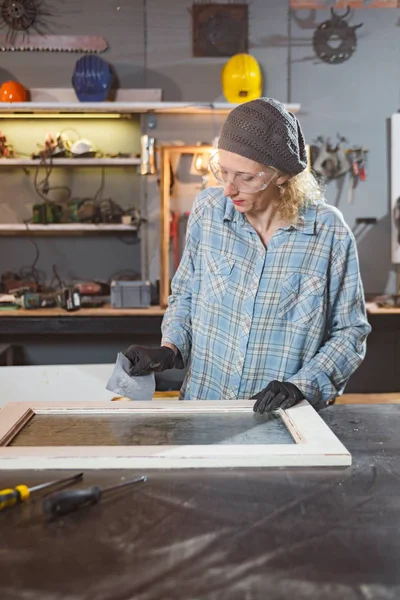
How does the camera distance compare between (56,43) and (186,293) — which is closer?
(186,293)

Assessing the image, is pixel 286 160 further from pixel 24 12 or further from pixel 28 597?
pixel 24 12

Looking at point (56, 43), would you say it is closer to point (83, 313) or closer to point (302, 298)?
point (83, 313)

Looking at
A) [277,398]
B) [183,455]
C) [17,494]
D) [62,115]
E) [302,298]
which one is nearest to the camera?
[17,494]

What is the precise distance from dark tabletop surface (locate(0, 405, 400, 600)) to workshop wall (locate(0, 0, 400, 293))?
3743 millimetres

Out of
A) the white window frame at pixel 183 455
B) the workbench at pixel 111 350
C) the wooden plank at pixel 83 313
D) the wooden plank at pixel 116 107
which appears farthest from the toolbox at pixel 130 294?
the white window frame at pixel 183 455

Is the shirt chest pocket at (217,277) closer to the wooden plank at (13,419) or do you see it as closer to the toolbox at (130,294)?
the wooden plank at (13,419)

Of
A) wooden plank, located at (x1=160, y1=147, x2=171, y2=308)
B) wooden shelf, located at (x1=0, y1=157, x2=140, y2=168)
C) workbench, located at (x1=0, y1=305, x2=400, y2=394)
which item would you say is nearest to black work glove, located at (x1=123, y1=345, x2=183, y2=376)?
wooden plank, located at (x1=160, y1=147, x2=171, y2=308)

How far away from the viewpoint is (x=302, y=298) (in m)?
2.04

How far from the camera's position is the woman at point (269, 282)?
→ 1955mm

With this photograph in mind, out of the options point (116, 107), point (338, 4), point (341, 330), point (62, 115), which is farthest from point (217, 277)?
point (338, 4)

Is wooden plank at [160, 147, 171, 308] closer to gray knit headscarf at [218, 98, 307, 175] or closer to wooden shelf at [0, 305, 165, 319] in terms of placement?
wooden shelf at [0, 305, 165, 319]

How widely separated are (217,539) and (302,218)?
120 cm

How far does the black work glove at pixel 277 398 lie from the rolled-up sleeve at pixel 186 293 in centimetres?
45

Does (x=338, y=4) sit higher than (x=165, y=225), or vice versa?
(x=338, y=4)
